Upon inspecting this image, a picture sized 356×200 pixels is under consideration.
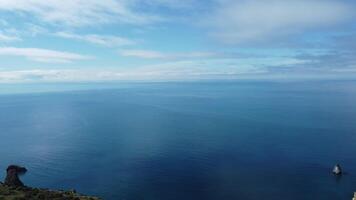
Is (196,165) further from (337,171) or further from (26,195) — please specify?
(26,195)

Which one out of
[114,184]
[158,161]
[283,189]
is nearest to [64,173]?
[114,184]

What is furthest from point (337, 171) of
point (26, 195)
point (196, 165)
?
point (26, 195)

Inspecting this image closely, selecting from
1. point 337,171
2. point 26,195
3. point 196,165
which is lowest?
point 196,165

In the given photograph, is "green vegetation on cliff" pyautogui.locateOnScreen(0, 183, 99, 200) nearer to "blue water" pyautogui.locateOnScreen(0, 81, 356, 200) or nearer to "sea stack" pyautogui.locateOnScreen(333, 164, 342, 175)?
"blue water" pyautogui.locateOnScreen(0, 81, 356, 200)

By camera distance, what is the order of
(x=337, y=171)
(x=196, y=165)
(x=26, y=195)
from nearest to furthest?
1. (x=26, y=195)
2. (x=337, y=171)
3. (x=196, y=165)

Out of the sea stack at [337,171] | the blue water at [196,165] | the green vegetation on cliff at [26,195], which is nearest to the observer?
the green vegetation on cliff at [26,195]

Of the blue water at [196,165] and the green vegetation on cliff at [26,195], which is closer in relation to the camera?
the green vegetation on cliff at [26,195]

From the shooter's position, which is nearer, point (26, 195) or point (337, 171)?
point (26, 195)

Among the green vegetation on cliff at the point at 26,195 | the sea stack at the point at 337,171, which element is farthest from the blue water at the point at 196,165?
the green vegetation on cliff at the point at 26,195

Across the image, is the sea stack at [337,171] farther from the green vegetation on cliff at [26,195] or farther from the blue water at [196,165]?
the green vegetation on cliff at [26,195]

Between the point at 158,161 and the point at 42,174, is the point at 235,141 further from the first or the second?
the point at 42,174

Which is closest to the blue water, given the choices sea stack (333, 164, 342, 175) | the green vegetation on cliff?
sea stack (333, 164, 342, 175)
